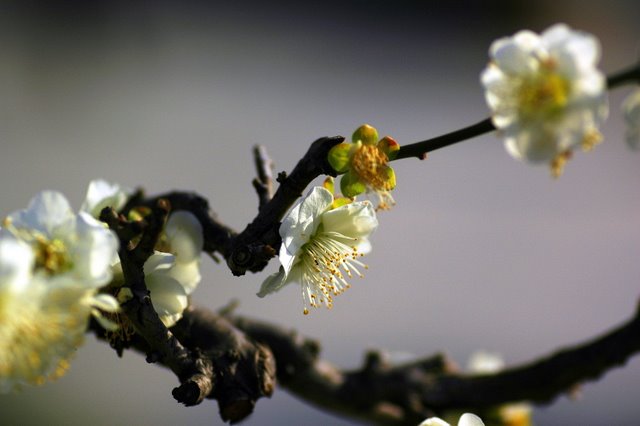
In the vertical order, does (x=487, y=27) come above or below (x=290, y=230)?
above

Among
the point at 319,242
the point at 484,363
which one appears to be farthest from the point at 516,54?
the point at 484,363

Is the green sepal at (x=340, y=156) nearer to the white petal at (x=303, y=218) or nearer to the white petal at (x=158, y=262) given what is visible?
the white petal at (x=303, y=218)

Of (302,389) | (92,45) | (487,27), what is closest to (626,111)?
(302,389)

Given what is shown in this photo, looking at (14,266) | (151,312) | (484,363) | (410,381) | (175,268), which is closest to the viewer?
(14,266)

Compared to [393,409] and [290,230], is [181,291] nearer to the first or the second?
[290,230]

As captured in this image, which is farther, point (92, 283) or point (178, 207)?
point (178, 207)

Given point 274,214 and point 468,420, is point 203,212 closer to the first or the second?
point 274,214

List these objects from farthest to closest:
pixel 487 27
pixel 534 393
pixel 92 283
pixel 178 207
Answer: pixel 487 27 → pixel 534 393 → pixel 178 207 → pixel 92 283
